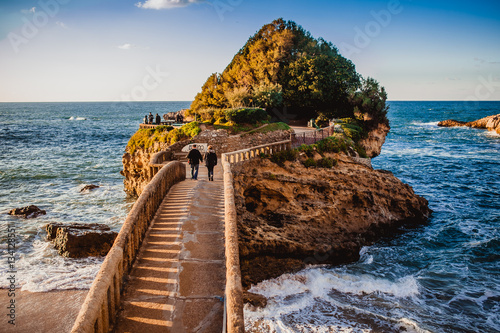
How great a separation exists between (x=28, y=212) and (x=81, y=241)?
7880 millimetres

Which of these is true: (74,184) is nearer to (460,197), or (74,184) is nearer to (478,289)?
(478,289)

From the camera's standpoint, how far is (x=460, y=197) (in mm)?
25406

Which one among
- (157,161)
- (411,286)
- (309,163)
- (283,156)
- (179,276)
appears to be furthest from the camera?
(309,163)

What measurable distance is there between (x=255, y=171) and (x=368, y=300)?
25.3ft

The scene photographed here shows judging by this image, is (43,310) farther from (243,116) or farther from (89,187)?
(89,187)

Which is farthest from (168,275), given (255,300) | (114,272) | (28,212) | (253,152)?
(28,212)

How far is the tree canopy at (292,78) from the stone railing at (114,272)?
2265cm

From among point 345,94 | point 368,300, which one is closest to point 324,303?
point 368,300

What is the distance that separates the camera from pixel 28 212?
20.7 m

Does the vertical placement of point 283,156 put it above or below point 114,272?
above

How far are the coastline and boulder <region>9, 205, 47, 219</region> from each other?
947cm

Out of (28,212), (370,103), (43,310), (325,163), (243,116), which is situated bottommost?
(43,310)

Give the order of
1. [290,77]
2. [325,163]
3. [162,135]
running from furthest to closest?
1. [290,77]
2. [162,135]
3. [325,163]

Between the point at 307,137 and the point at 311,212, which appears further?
the point at 307,137
